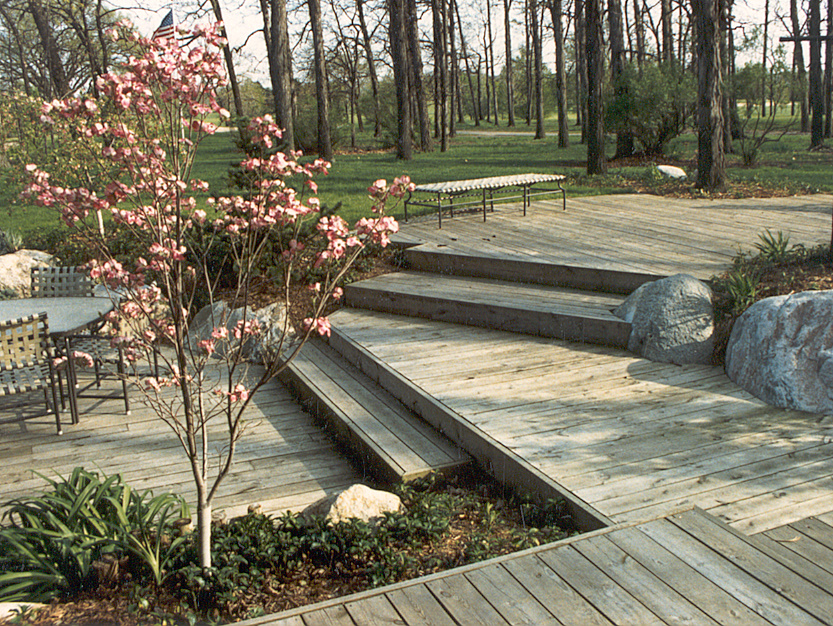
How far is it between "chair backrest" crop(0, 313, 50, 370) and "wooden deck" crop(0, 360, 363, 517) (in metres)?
0.63

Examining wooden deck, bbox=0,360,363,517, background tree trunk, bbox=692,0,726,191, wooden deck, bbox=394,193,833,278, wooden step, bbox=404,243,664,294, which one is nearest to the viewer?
wooden deck, bbox=0,360,363,517

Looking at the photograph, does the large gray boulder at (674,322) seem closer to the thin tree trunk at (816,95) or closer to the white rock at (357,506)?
the white rock at (357,506)

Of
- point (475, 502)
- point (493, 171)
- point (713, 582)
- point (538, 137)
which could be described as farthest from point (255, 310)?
point (538, 137)

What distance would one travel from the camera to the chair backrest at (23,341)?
4.55 m

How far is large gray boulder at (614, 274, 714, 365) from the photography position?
4.96 m

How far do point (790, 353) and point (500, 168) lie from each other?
42.1 feet

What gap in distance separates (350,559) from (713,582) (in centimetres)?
146

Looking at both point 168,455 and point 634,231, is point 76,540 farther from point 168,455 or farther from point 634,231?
point 634,231

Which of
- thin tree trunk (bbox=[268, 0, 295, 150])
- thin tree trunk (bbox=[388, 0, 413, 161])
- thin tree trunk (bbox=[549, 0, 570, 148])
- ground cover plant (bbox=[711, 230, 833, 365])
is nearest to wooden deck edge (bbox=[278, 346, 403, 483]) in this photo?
ground cover plant (bbox=[711, 230, 833, 365])

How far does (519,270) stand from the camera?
22.1 feet

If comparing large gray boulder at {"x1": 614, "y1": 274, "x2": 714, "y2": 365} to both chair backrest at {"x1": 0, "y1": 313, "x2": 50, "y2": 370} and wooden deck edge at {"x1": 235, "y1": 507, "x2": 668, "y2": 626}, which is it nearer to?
wooden deck edge at {"x1": 235, "y1": 507, "x2": 668, "y2": 626}

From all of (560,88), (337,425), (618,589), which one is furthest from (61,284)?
(560,88)

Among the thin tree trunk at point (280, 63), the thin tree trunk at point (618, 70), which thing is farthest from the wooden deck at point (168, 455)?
the thin tree trunk at point (618, 70)

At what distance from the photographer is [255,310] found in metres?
6.88
